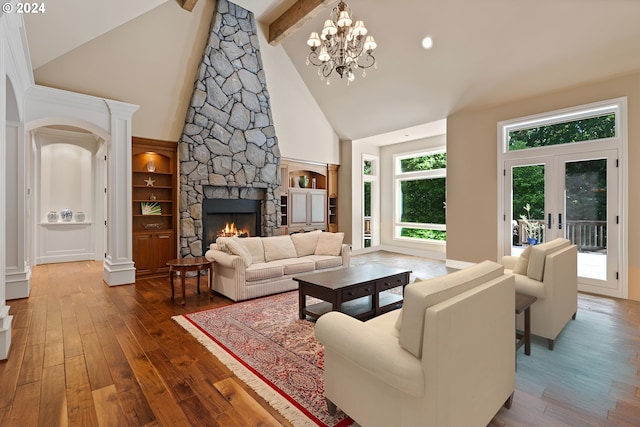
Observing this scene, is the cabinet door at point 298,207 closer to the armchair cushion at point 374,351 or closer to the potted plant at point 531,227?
the potted plant at point 531,227

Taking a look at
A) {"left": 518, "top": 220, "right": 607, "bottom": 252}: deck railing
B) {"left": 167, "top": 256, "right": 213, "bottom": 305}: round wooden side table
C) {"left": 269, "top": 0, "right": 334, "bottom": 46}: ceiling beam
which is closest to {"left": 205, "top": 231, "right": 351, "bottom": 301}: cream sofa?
{"left": 167, "top": 256, "right": 213, "bottom": 305}: round wooden side table

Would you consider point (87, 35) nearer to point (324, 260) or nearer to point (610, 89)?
point (324, 260)

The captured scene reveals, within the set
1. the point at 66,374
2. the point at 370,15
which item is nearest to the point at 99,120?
the point at 66,374

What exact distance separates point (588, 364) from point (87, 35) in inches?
279

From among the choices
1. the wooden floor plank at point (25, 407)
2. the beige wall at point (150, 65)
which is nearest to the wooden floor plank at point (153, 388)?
the wooden floor plank at point (25, 407)

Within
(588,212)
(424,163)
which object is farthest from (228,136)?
(588,212)

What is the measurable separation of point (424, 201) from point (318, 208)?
290cm

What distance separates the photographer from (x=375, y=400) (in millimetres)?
1649

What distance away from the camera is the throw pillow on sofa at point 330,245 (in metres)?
5.56

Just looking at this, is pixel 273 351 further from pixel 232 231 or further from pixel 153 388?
pixel 232 231

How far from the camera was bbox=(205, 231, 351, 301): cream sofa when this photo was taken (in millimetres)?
4297

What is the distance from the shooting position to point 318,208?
8461mm

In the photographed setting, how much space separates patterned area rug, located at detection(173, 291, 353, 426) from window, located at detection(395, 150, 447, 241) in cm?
544

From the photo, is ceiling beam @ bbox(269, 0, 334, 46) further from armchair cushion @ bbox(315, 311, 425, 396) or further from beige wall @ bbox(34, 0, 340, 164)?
armchair cushion @ bbox(315, 311, 425, 396)
